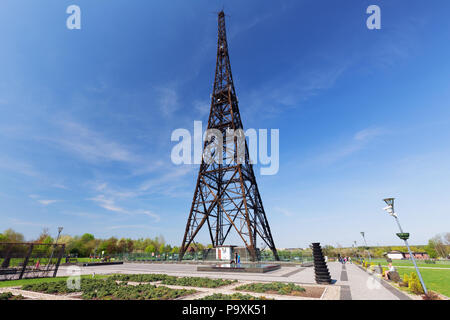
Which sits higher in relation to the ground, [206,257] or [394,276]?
[206,257]

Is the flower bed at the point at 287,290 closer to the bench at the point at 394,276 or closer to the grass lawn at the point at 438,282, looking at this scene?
the grass lawn at the point at 438,282

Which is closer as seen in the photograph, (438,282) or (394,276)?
(394,276)

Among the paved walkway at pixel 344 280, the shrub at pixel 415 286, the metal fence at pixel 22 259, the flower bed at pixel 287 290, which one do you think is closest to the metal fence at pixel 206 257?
the paved walkway at pixel 344 280

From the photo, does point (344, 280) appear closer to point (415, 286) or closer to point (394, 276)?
point (394, 276)

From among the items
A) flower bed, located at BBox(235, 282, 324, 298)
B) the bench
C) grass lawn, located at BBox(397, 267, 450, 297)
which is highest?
the bench

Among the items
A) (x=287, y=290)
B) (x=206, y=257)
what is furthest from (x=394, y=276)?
(x=206, y=257)

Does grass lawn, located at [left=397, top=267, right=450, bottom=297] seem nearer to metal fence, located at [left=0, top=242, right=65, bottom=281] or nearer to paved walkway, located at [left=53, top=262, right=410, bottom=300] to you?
paved walkway, located at [left=53, top=262, right=410, bottom=300]

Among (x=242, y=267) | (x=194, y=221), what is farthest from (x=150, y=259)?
(x=242, y=267)

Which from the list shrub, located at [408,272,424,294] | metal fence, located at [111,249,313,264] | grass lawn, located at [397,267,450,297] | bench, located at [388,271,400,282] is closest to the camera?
shrub, located at [408,272,424,294]

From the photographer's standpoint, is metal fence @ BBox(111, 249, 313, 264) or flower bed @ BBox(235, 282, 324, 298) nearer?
flower bed @ BBox(235, 282, 324, 298)

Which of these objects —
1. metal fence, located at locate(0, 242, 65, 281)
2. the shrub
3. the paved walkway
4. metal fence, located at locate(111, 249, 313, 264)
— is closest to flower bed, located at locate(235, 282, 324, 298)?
the paved walkway
